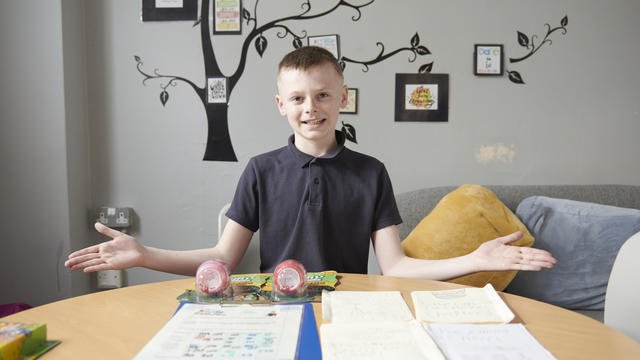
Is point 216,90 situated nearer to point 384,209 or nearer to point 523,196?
point 384,209

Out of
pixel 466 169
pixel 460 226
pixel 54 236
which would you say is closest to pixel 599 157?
pixel 466 169

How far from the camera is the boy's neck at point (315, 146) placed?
1.24 metres

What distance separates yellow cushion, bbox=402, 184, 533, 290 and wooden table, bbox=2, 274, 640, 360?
2.46ft

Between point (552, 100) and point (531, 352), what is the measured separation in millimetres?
1856

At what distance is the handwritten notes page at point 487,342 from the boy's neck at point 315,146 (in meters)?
0.70

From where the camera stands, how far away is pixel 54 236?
1988mm

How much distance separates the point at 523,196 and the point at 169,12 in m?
2.04

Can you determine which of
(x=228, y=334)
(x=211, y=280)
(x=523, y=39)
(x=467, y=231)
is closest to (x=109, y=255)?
(x=211, y=280)

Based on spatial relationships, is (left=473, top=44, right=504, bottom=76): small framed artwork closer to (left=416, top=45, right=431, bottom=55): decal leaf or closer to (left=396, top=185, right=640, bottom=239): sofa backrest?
(left=416, top=45, right=431, bottom=55): decal leaf

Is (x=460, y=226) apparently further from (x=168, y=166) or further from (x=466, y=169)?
(x=168, y=166)

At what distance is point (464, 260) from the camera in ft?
3.14

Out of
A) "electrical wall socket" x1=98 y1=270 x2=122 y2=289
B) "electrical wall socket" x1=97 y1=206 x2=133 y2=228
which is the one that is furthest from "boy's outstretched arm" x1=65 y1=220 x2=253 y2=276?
"electrical wall socket" x1=98 y1=270 x2=122 y2=289

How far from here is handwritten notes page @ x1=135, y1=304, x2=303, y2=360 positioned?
563 millimetres

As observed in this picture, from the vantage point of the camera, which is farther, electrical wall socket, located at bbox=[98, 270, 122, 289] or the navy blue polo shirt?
electrical wall socket, located at bbox=[98, 270, 122, 289]
